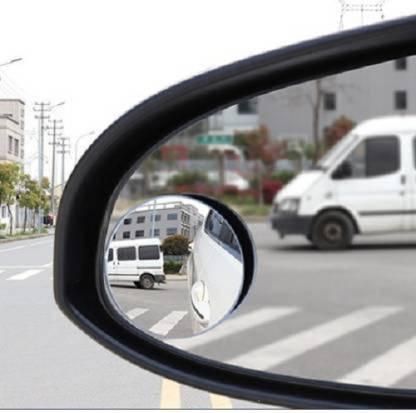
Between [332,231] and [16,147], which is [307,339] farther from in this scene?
[16,147]

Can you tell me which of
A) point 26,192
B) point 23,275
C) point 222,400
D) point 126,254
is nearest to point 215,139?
point 126,254

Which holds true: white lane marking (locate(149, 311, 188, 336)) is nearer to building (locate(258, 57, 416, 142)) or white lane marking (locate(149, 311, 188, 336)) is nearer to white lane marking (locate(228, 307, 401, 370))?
white lane marking (locate(228, 307, 401, 370))

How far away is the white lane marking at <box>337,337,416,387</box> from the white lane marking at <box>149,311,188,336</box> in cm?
12

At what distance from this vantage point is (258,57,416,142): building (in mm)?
377

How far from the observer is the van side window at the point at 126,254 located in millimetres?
522

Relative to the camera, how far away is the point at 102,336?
0.58 metres

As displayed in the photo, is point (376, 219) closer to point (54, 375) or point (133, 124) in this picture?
point (133, 124)

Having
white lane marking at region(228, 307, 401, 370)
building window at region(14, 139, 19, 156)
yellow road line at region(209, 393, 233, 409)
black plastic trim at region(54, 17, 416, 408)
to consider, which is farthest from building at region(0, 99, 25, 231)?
white lane marking at region(228, 307, 401, 370)

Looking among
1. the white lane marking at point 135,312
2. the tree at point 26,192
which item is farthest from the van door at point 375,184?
the tree at point 26,192

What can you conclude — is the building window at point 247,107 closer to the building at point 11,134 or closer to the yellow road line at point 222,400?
the yellow road line at point 222,400

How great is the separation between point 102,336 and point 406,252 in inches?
11.0

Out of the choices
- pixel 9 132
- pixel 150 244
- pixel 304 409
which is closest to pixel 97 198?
pixel 150 244

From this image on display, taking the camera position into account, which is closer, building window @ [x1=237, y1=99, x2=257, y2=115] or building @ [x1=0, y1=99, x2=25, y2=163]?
building window @ [x1=237, y1=99, x2=257, y2=115]

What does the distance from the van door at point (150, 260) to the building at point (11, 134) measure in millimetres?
2082
